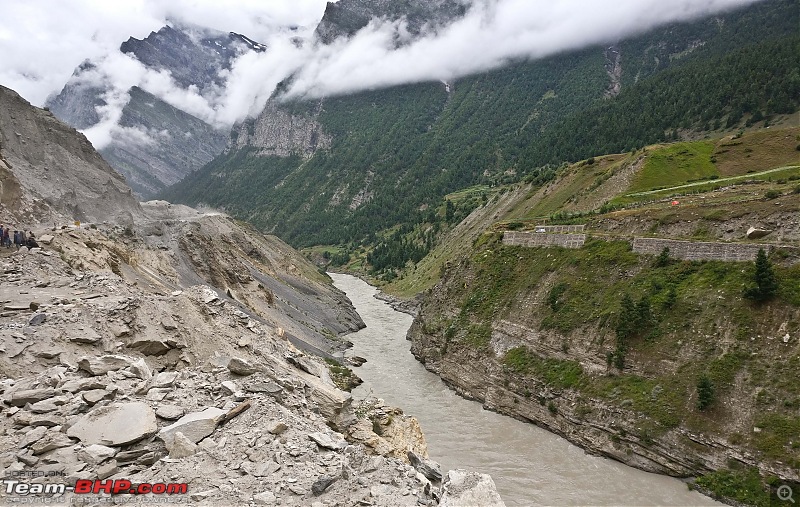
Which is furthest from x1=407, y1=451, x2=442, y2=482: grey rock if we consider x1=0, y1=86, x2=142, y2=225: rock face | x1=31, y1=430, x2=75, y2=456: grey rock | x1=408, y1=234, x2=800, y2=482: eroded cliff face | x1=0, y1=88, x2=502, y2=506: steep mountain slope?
x1=0, y1=86, x2=142, y2=225: rock face

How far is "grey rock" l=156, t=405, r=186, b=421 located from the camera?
13.1 metres

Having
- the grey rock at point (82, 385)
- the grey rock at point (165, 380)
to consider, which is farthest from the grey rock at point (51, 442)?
the grey rock at point (165, 380)

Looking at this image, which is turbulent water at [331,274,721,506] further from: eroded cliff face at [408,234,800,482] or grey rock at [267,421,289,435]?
grey rock at [267,421,289,435]

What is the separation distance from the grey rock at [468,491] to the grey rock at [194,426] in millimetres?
6457

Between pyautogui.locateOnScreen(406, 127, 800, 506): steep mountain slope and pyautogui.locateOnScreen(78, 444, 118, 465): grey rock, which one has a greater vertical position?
pyautogui.locateOnScreen(406, 127, 800, 506): steep mountain slope

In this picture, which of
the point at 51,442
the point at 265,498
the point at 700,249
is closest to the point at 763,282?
the point at 700,249

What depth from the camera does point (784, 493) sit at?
81.3 feet

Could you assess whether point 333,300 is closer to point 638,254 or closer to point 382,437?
point 638,254

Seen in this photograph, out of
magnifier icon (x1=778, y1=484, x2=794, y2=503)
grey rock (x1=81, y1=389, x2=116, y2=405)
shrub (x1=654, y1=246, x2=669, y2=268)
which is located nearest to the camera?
grey rock (x1=81, y1=389, x2=116, y2=405)

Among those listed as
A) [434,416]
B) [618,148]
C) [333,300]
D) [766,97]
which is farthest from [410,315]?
[766,97]

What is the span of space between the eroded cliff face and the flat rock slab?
99.2ft

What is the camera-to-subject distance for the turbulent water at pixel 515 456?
28.0 m

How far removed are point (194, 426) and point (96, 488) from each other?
273 centimetres

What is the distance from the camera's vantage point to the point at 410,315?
93.9m
